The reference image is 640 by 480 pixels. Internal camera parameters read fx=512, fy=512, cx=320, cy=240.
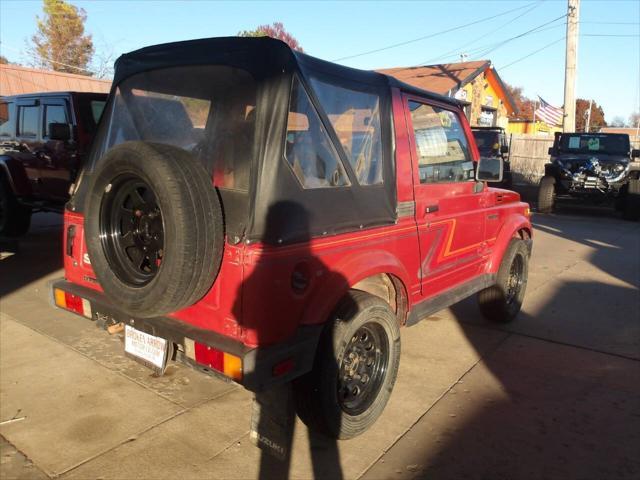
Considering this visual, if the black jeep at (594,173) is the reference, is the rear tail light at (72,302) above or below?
below

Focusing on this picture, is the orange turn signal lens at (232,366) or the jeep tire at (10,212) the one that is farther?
the jeep tire at (10,212)

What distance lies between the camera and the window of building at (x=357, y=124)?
2688 mm

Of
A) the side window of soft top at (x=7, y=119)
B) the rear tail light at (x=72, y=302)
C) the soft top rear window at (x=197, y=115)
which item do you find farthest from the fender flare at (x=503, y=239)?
the side window of soft top at (x=7, y=119)

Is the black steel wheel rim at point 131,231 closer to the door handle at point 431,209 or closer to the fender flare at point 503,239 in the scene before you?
the door handle at point 431,209

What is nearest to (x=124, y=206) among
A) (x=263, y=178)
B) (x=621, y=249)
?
(x=263, y=178)

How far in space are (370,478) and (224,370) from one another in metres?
0.97

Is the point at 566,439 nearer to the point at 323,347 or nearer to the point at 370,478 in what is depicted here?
the point at 370,478

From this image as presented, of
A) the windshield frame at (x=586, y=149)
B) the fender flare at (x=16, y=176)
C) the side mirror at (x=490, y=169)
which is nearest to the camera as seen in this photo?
the side mirror at (x=490, y=169)

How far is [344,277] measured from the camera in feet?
8.59

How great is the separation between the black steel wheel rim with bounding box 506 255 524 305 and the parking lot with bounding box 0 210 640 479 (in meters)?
0.29

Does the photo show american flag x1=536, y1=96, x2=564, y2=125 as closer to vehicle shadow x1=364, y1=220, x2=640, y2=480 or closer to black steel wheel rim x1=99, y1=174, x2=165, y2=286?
vehicle shadow x1=364, y1=220, x2=640, y2=480

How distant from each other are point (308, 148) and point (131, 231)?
3.26 feet

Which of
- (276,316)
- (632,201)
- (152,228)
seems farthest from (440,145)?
(632,201)

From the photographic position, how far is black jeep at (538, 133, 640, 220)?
1201 cm
